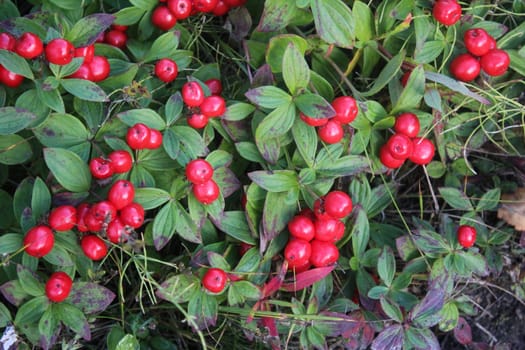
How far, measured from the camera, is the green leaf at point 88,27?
90.6 inches

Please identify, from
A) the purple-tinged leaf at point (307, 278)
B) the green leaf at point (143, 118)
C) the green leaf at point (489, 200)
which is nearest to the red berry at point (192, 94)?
the green leaf at point (143, 118)

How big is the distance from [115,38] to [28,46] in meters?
0.48

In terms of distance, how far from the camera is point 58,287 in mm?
2260

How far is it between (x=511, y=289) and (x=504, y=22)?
1.36 metres

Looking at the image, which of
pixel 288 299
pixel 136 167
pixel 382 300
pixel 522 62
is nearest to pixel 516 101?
pixel 522 62

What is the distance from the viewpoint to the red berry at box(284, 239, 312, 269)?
2391mm

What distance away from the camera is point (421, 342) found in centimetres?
251

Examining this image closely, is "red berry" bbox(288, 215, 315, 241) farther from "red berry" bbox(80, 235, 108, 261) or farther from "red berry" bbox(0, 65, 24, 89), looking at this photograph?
"red berry" bbox(0, 65, 24, 89)

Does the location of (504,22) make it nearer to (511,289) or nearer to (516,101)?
(516,101)

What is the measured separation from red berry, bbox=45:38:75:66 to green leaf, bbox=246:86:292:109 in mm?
686

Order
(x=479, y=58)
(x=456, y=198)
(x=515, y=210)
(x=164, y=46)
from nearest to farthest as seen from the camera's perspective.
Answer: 1. (x=164, y=46)
2. (x=479, y=58)
3. (x=456, y=198)
4. (x=515, y=210)

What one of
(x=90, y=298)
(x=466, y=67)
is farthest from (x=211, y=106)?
(x=466, y=67)

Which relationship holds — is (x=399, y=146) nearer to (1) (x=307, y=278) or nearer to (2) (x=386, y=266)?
(2) (x=386, y=266)

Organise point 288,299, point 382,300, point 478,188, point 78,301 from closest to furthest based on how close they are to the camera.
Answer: point 78,301 → point 382,300 → point 288,299 → point 478,188
